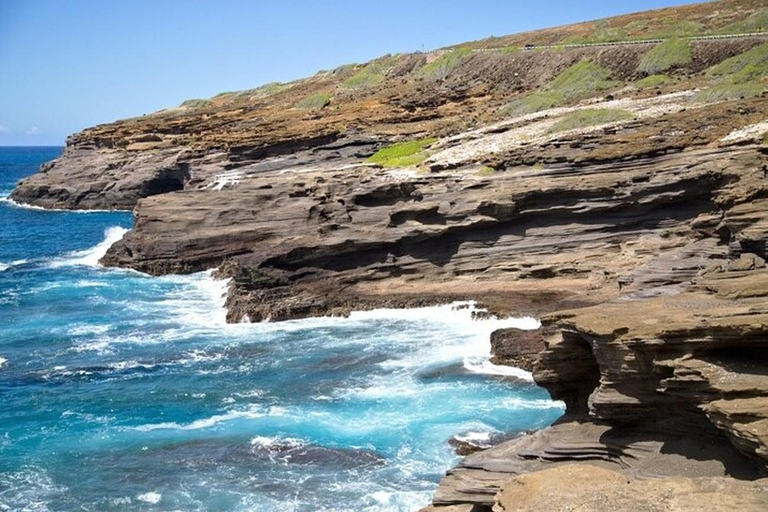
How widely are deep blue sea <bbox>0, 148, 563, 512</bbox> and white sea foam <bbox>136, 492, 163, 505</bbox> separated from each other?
0.19ft

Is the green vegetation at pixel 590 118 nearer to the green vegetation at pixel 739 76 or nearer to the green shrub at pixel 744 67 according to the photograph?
the green vegetation at pixel 739 76

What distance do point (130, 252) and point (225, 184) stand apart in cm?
809

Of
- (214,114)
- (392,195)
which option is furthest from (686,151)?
(214,114)

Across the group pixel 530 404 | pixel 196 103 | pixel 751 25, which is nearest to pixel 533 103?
pixel 751 25

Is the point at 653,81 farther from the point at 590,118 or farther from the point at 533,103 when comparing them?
the point at 590,118

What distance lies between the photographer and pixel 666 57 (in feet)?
207

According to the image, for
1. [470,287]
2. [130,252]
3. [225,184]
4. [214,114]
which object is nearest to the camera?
[470,287]

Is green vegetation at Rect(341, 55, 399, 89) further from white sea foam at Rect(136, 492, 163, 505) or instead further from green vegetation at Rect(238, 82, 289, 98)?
white sea foam at Rect(136, 492, 163, 505)

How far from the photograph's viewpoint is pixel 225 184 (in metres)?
58.1

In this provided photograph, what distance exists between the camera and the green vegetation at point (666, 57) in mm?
61953

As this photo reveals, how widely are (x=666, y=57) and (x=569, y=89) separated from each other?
7382 millimetres

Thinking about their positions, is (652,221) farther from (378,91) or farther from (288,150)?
(378,91)

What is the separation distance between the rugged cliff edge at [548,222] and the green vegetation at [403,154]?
0.36m

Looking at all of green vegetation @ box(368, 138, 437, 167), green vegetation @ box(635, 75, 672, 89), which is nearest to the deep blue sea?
green vegetation @ box(368, 138, 437, 167)
